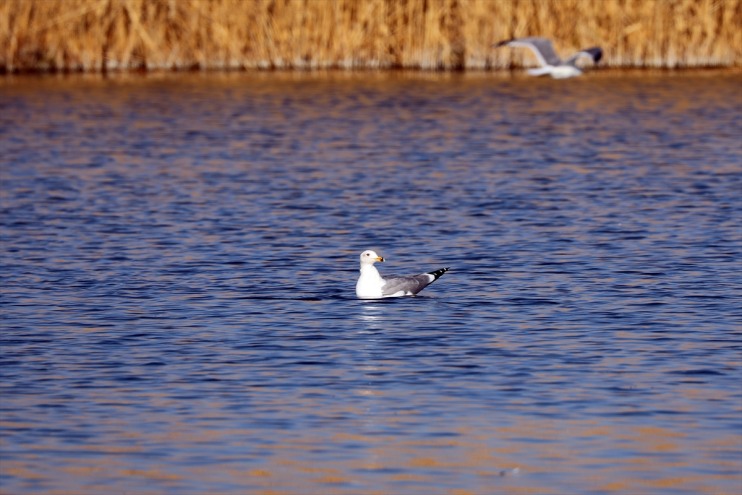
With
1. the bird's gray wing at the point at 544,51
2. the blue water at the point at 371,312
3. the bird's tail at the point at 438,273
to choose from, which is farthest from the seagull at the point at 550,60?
the bird's tail at the point at 438,273

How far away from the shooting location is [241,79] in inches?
1337

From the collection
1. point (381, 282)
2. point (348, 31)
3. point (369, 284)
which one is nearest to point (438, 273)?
point (381, 282)

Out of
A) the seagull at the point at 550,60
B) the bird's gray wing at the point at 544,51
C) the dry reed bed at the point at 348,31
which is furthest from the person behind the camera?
the dry reed bed at the point at 348,31

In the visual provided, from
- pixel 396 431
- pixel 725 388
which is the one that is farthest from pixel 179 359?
pixel 725 388

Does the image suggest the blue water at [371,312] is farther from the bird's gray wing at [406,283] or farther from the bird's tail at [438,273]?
the bird's tail at [438,273]

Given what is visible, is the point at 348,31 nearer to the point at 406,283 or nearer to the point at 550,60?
the point at 550,60

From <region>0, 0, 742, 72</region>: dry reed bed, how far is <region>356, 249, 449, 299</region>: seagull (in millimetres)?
18250

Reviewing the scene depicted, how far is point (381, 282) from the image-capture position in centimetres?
1255

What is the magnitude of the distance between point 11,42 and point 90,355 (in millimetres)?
22445

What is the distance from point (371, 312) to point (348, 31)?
20044 mm

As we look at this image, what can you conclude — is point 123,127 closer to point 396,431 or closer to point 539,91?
point 539,91

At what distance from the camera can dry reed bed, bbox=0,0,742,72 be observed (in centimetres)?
3073

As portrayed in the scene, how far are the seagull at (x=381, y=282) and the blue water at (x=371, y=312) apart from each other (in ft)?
0.32

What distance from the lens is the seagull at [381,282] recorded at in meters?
12.5
